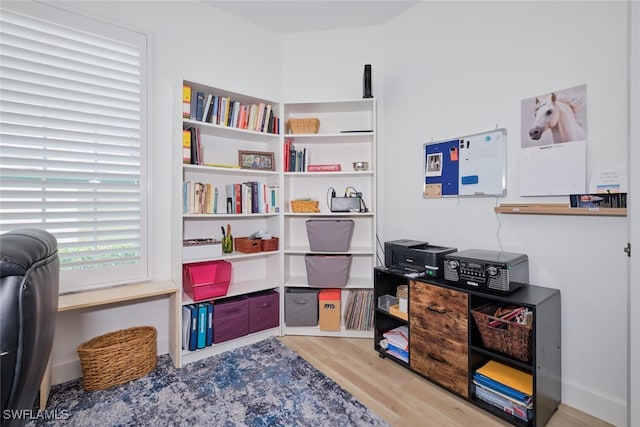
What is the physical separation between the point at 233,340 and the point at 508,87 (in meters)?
2.66

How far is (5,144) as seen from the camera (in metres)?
1.74

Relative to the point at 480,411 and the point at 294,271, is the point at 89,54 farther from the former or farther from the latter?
the point at 480,411

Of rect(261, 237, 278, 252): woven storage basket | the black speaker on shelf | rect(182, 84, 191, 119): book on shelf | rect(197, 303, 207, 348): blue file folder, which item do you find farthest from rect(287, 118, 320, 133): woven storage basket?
rect(197, 303, 207, 348): blue file folder

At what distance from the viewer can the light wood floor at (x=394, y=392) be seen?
1.57 m

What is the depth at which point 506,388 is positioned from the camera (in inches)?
60.7

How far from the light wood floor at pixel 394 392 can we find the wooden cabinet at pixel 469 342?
0.06 m

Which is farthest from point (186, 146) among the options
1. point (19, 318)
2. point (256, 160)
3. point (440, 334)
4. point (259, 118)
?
point (440, 334)

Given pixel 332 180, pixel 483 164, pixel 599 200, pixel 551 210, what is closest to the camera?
pixel 599 200

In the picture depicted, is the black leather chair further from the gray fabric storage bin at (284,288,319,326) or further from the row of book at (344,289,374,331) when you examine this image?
the row of book at (344,289,374,331)

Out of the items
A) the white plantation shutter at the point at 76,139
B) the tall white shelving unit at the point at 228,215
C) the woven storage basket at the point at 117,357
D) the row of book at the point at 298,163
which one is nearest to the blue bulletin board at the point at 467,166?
the row of book at the point at 298,163

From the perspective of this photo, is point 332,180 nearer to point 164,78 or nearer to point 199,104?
point 199,104

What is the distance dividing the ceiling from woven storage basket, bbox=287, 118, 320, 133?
90cm

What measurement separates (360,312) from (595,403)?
58.4 inches

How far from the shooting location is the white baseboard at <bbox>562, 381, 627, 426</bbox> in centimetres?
150
